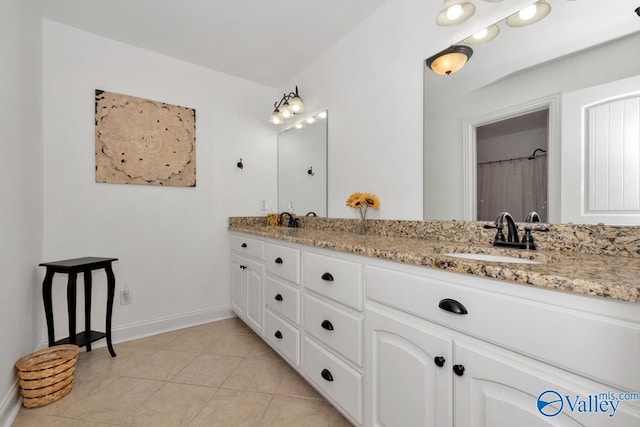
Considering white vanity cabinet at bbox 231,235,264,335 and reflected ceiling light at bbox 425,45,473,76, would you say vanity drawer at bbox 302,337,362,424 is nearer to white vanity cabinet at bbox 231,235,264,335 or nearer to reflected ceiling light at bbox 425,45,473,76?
white vanity cabinet at bbox 231,235,264,335

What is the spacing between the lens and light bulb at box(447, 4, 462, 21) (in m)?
1.24

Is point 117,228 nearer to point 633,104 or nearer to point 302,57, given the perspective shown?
point 302,57

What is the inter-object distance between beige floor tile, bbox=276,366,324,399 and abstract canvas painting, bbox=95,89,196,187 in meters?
1.75

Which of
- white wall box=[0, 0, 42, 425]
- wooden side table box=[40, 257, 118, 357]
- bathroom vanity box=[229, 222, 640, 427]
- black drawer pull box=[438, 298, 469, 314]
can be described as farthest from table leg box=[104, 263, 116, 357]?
black drawer pull box=[438, 298, 469, 314]

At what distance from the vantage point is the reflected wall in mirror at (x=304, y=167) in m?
2.36

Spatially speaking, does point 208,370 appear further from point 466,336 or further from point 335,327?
point 466,336

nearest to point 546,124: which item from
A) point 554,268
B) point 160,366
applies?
point 554,268

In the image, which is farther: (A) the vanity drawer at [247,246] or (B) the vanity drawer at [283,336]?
(A) the vanity drawer at [247,246]

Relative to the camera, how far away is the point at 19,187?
58.1 inches

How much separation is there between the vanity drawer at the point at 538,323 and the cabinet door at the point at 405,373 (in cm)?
8

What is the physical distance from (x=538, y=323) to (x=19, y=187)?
235cm

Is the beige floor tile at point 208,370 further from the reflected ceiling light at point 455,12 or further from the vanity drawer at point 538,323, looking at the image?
the reflected ceiling light at point 455,12

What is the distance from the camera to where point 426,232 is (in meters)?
1.51

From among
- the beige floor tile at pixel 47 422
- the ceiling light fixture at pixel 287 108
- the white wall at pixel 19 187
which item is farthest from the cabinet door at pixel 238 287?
the ceiling light fixture at pixel 287 108
